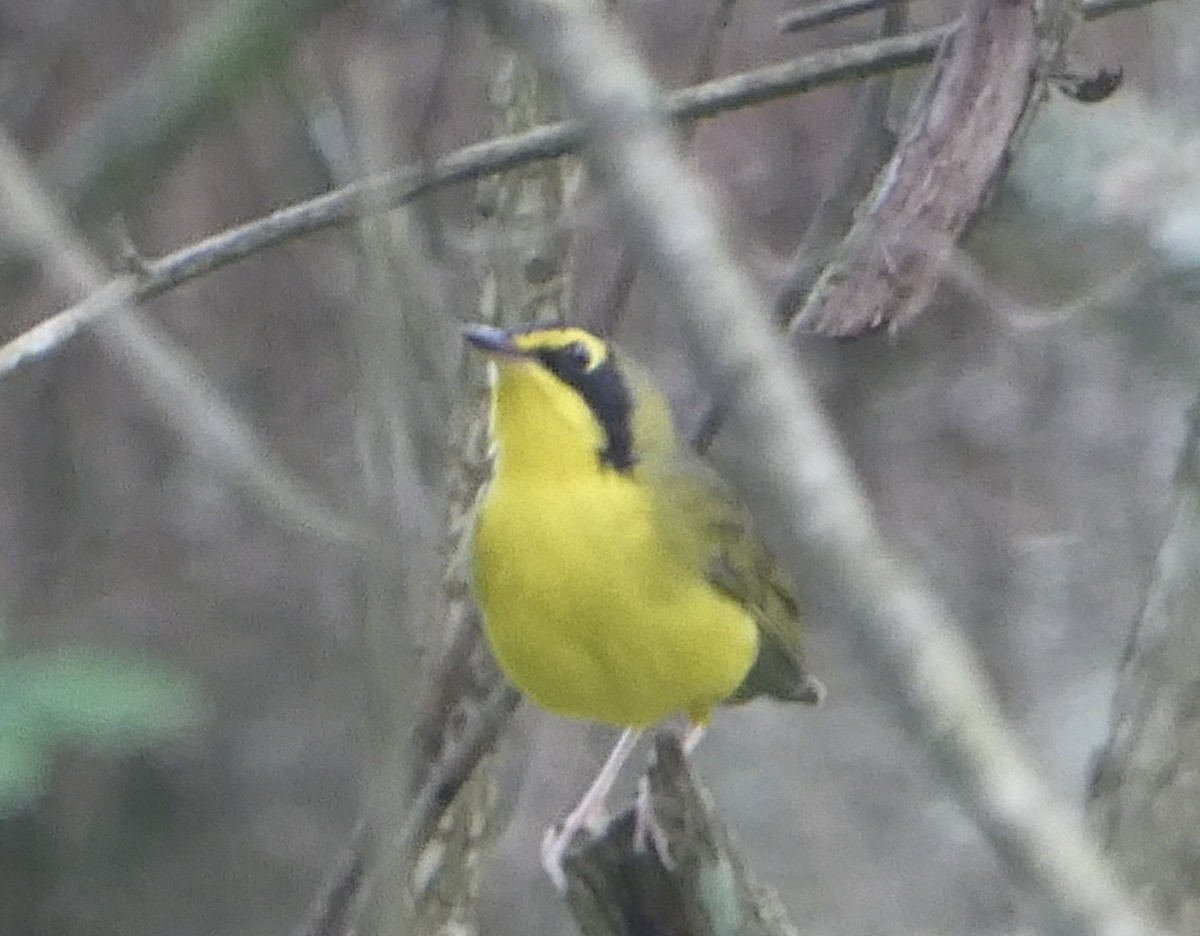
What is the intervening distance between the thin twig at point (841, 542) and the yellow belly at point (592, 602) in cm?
197

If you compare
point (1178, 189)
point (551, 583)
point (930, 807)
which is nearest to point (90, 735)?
point (551, 583)

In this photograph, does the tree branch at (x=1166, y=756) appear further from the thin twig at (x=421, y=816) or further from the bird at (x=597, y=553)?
the thin twig at (x=421, y=816)

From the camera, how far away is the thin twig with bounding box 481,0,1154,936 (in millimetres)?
755

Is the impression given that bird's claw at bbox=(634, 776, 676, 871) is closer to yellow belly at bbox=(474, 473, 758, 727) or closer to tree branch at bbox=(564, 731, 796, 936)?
tree branch at bbox=(564, 731, 796, 936)

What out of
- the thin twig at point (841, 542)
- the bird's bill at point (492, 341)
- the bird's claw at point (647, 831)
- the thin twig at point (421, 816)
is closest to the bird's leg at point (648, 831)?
the bird's claw at point (647, 831)

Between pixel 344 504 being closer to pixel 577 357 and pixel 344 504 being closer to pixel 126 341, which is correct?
pixel 577 357

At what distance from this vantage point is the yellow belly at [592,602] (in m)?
2.78

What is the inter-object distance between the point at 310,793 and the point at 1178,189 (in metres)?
4.29

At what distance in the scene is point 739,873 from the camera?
8.06 ft

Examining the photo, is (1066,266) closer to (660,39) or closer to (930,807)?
(660,39)

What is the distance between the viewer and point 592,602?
109 inches

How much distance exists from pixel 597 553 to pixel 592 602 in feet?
0.22

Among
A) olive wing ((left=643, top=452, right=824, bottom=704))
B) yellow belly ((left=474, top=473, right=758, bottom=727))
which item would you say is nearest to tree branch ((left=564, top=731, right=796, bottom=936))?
yellow belly ((left=474, top=473, right=758, bottom=727))

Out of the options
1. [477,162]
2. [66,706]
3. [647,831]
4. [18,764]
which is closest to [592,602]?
[647,831]
